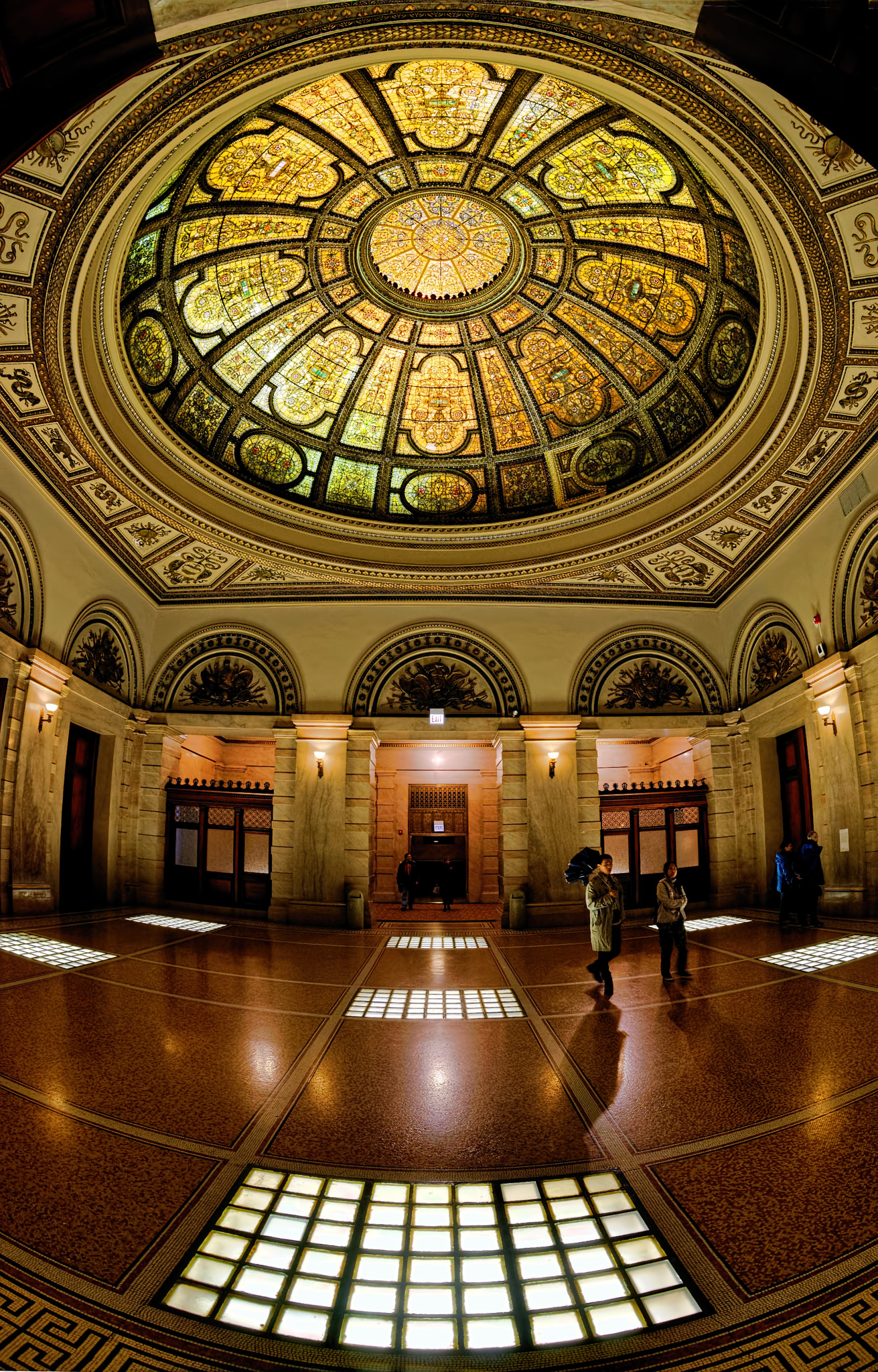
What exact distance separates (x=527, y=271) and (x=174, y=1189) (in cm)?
1253

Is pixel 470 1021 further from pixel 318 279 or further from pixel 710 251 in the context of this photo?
pixel 318 279

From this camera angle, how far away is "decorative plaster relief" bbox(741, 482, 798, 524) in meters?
10.6

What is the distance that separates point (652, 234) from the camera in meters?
9.84

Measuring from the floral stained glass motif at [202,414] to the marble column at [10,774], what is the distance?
4864 millimetres

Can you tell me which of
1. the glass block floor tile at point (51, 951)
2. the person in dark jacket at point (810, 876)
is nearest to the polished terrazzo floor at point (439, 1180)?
the glass block floor tile at point (51, 951)

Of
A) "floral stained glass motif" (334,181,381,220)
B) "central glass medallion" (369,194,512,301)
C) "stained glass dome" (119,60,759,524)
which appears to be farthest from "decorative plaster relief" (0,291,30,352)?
"central glass medallion" (369,194,512,301)

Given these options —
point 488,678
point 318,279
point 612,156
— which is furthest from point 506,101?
point 488,678

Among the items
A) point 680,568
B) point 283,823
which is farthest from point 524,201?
point 283,823

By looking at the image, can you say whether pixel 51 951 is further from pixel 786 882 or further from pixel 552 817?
pixel 786 882

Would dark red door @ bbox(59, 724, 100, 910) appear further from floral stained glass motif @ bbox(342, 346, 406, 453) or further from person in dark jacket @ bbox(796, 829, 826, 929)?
person in dark jacket @ bbox(796, 829, 826, 929)

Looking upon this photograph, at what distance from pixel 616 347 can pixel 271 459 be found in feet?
22.1

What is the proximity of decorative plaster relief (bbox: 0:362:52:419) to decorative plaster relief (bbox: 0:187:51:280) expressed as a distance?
1273 mm

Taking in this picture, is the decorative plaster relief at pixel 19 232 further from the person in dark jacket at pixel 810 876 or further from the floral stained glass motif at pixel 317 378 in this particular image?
the person in dark jacket at pixel 810 876

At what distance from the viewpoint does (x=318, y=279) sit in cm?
1100
